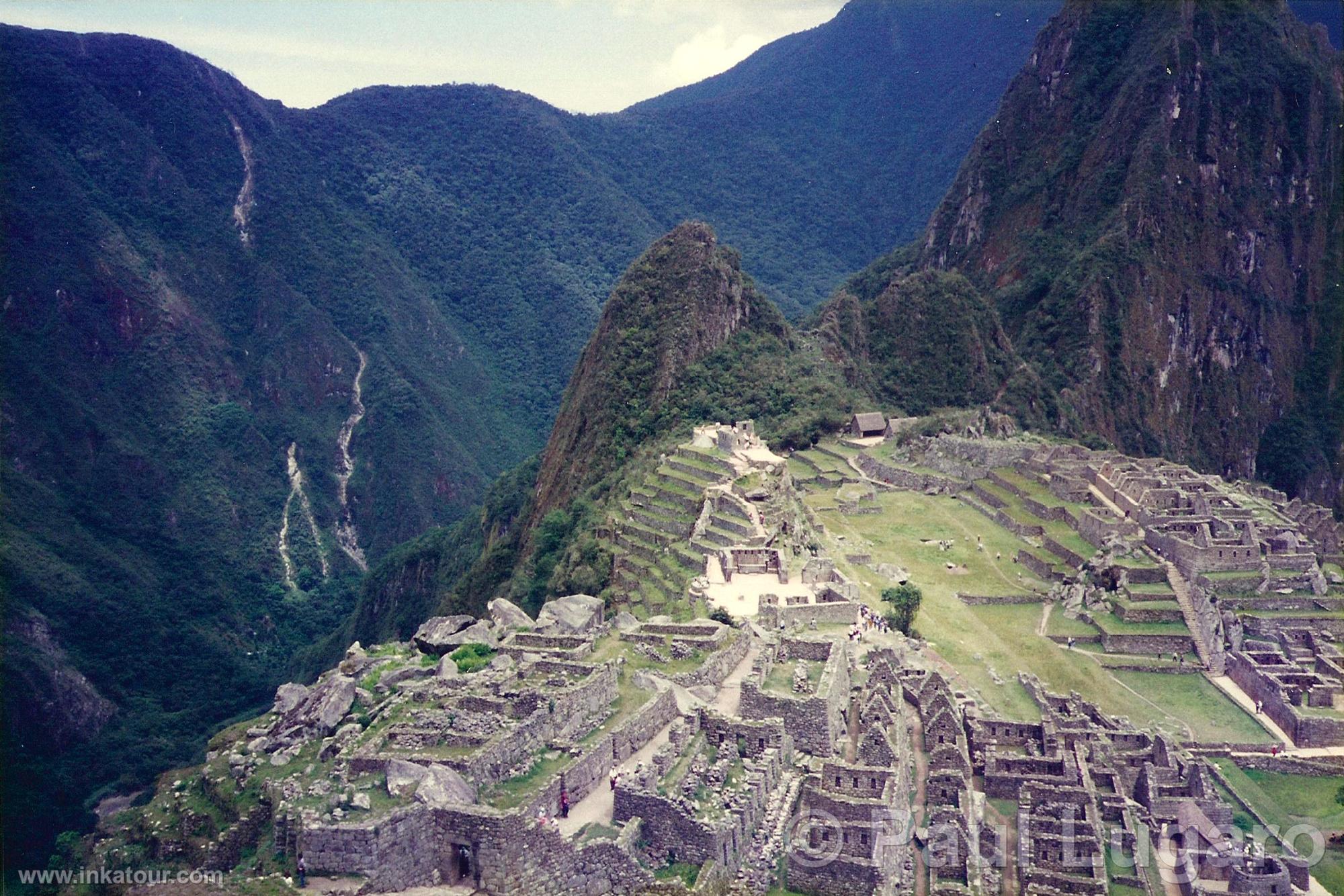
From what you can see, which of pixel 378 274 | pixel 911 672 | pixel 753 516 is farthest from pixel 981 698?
pixel 378 274

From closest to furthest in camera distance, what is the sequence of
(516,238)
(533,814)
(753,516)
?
1. (533,814)
2. (753,516)
3. (516,238)

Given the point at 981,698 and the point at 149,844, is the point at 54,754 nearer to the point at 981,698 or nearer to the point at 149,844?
the point at 149,844

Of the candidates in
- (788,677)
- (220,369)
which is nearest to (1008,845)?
(788,677)

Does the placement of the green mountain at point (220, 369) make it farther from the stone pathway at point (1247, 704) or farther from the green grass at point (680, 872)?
the stone pathway at point (1247, 704)

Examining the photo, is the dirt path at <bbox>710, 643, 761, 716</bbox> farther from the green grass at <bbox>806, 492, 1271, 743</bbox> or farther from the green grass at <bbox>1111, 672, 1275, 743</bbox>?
the green grass at <bbox>1111, 672, 1275, 743</bbox>

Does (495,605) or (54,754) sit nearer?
(495,605)

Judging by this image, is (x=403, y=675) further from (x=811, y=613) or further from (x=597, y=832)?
(x=811, y=613)

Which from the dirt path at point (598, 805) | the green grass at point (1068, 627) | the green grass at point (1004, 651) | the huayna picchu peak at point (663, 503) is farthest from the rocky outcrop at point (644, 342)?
the dirt path at point (598, 805)
